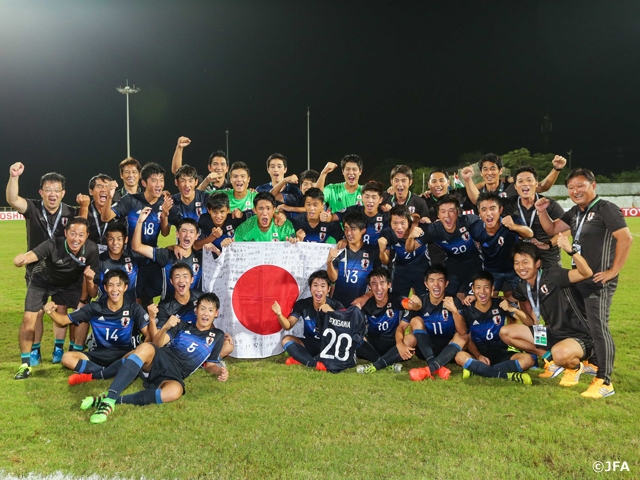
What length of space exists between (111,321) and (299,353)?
213 cm

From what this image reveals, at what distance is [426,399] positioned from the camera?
187 inches

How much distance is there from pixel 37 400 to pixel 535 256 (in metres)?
5.29

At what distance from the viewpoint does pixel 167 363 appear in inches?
196

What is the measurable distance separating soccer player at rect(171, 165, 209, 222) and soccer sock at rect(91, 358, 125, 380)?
231 centimetres

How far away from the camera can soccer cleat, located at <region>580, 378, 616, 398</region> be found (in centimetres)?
478

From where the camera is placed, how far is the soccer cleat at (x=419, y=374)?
5.29 m

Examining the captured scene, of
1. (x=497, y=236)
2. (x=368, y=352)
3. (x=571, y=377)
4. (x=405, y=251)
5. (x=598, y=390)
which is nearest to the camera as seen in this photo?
(x=598, y=390)

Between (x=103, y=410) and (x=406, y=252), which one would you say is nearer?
(x=103, y=410)

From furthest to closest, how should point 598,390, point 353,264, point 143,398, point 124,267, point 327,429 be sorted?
point 353,264 → point 124,267 → point 598,390 → point 143,398 → point 327,429

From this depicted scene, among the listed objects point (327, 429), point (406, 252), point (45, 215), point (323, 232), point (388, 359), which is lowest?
point (327, 429)

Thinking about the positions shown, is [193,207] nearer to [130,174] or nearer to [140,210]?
[140,210]

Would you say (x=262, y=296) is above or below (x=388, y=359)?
above

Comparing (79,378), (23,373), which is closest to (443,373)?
(79,378)

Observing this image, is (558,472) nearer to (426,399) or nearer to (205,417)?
(426,399)
